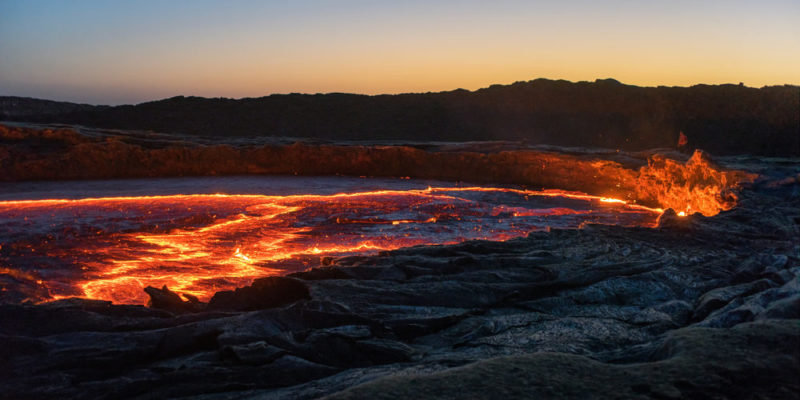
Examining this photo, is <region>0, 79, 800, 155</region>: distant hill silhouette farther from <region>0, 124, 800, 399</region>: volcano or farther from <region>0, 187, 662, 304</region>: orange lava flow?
<region>0, 187, 662, 304</region>: orange lava flow

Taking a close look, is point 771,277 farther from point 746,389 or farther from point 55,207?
point 55,207

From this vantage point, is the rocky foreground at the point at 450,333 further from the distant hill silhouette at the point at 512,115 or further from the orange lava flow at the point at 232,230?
the distant hill silhouette at the point at 512,115

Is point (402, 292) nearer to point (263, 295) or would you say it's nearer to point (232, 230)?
point (263, 295)

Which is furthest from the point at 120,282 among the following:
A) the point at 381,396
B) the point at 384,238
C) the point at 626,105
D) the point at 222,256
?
the point at 626,105

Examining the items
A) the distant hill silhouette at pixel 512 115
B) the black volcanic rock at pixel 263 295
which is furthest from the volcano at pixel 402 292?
the distant hill silhouette at pixel 512 115

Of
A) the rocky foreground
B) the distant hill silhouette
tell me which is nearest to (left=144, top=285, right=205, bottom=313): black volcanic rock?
the rocky foreground

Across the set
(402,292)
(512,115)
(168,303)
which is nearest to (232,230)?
(168,303)
